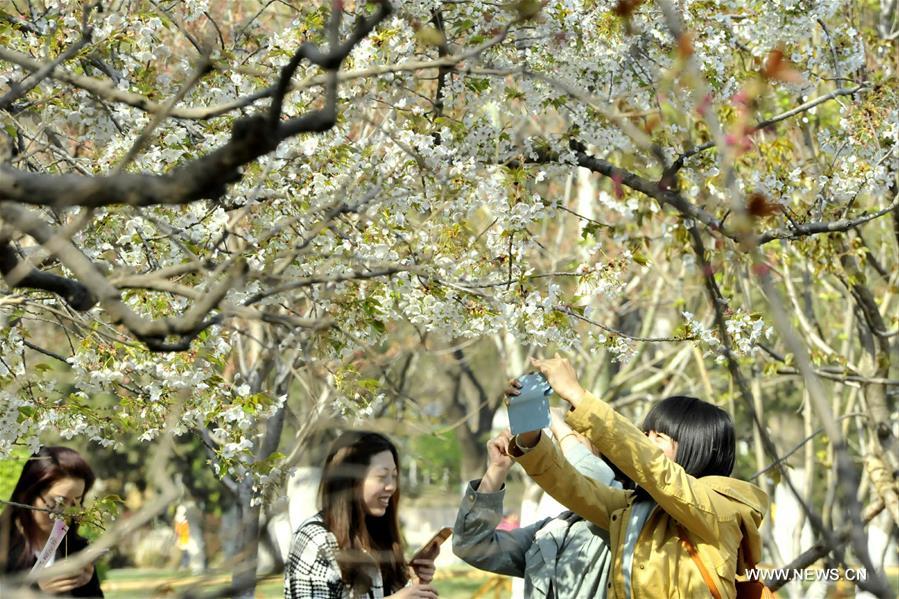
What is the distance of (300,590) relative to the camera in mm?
3527

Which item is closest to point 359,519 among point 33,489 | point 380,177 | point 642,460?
point 642,460

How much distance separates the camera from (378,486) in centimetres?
368

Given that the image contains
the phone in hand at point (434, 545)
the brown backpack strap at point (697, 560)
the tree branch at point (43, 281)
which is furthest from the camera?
the phone in hand at point (434, 545)

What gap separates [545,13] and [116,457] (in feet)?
65.6

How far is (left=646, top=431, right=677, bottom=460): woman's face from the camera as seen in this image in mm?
3555

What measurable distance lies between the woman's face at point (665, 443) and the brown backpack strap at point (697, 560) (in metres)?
0.22

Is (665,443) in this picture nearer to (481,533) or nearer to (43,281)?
(481,533)

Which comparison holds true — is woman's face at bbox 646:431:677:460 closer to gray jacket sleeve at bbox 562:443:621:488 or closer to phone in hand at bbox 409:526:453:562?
gray jacket sleeve at bbox 562:443:621:488

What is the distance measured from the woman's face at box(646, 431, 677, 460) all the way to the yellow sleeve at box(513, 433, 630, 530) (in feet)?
0.63

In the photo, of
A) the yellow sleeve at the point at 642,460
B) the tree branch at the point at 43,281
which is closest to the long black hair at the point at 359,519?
the yellow sleeve at the point at 642,460

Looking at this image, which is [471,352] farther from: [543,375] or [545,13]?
[543,375]

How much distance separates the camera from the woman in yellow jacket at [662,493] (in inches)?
127

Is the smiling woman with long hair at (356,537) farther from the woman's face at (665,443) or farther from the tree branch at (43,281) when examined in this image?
the tree branch at (43,281)

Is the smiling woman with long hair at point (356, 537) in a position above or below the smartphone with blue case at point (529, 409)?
below
